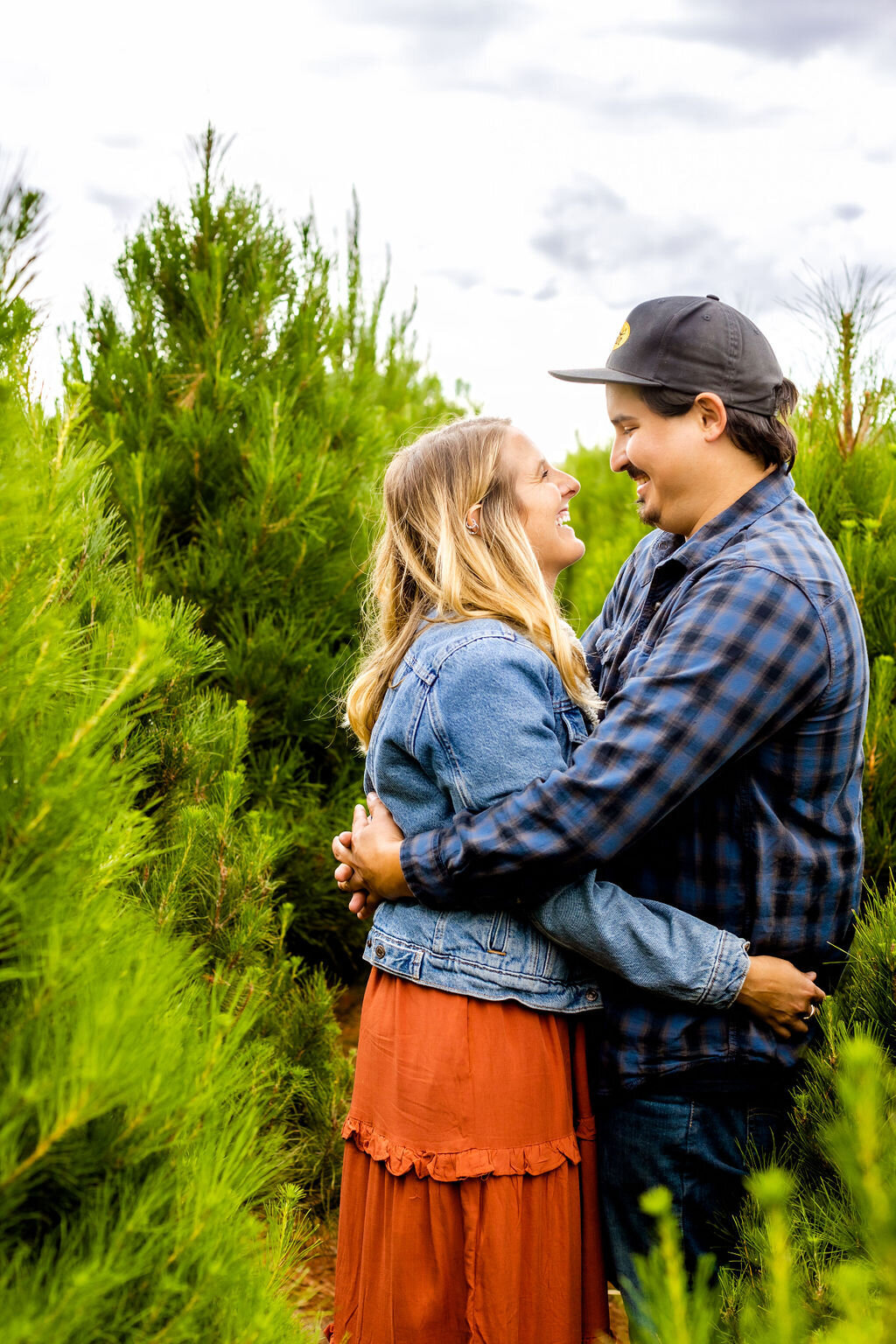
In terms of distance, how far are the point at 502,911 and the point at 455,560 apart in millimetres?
727

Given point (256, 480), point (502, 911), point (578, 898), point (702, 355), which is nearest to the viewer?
point (578, 898)

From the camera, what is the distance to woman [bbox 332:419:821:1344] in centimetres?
193

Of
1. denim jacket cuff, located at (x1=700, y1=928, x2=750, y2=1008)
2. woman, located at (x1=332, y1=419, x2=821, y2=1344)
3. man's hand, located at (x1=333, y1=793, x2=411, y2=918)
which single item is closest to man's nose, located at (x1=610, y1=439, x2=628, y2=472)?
woman, located at (x1=332, y1=419, x2=821, y2=1344)

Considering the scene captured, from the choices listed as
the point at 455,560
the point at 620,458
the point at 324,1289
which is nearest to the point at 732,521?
the point at 620,458

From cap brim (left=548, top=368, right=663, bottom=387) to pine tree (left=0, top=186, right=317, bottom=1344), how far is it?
1308 mm

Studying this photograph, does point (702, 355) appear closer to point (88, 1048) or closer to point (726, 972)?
point (726, 972)

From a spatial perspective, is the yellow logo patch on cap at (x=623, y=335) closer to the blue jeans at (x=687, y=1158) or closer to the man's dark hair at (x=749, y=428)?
the man's dark hair at (x=749, y=428)

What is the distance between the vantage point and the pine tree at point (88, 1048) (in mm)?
1085

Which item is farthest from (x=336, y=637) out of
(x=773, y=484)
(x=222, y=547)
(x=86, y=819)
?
(x=86, y=819)

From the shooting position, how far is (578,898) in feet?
6.29

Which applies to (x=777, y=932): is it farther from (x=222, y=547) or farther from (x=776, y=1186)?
(x=222, y=547)

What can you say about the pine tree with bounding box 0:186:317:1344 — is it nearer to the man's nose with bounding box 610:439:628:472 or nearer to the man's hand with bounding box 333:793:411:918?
the man's hand with bounding box 333:793:411:918

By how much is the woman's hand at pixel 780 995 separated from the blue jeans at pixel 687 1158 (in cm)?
17

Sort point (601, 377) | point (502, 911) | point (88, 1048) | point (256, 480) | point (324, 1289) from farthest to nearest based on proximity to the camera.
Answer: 1. point (256, 480)
2. point (324, 1289)
3. point (601, 377)
4. point (502, 911)
5. point (88, 1048)
